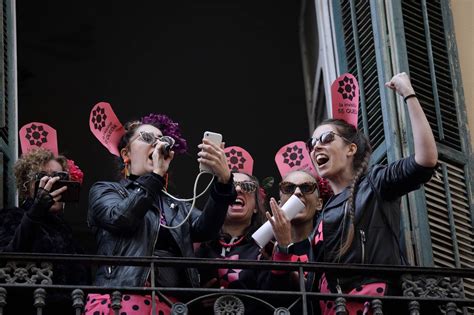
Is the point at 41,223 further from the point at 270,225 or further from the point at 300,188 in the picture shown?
the point at 300,188

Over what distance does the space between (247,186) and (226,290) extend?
1209mm

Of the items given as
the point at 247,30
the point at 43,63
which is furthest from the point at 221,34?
the point at 43,63

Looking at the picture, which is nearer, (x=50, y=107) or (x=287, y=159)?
(x=287, y=159)

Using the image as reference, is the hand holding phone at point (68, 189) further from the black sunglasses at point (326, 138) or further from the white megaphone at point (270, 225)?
the black sunglasses at point (326, 138)

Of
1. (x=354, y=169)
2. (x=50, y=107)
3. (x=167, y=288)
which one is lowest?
(x=167, y=288)

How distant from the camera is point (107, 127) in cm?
1189

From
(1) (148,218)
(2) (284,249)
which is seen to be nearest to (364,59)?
(2) (284,249)

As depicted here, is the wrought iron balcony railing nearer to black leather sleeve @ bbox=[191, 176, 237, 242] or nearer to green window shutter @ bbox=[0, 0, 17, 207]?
black leather sleeve @ bbox=[191, 176, 237, 242]

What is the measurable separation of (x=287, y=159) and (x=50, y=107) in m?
3.33

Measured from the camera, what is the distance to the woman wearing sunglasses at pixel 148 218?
35.7 feet

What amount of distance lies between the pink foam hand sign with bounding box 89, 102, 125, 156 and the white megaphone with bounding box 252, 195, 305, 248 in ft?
3.58

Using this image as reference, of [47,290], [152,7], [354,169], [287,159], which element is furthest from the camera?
[152,7]

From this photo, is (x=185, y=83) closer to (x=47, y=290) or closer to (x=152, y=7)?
(x=152, y=7)

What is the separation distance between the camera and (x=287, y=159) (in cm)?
1230
